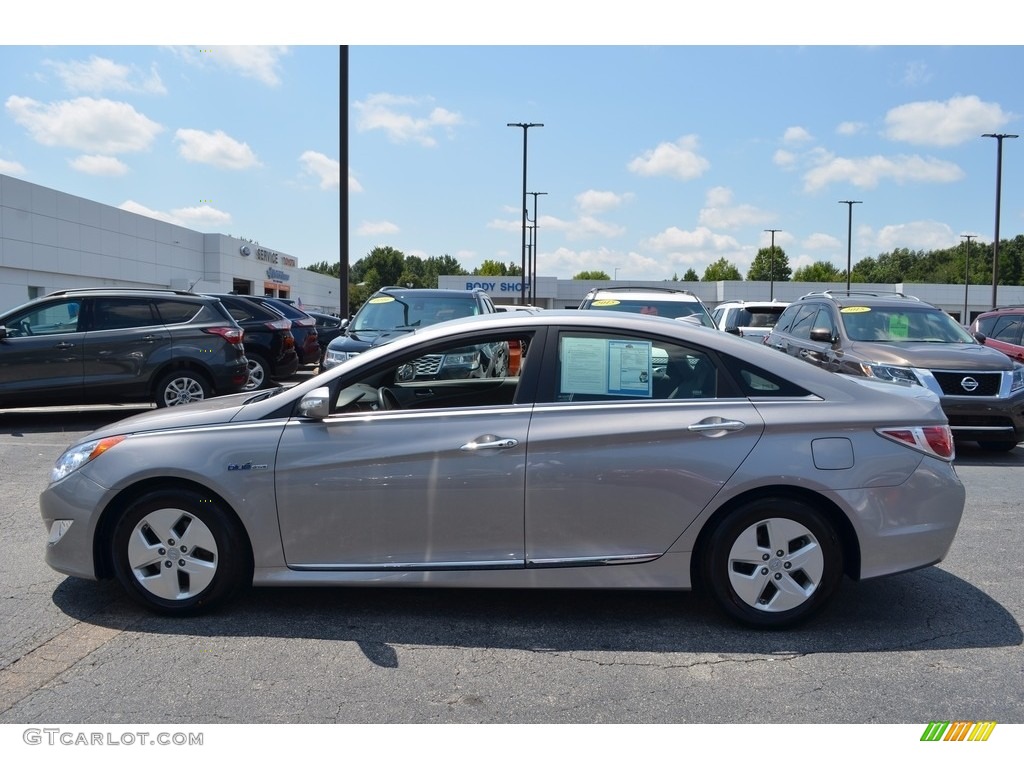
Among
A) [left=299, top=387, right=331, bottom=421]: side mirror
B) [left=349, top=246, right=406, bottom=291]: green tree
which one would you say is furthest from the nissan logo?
[left=349, top=246, right=406, bottom=291]: green tree

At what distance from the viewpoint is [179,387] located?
10961 millimetres

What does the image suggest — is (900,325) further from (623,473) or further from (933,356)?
(623,473)

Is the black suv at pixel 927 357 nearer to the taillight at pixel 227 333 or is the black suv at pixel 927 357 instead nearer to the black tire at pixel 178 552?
the black tire at pixel 178 552

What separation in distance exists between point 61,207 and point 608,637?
37.7m

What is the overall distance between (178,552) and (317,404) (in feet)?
3.41

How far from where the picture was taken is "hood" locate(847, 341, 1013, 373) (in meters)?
9.24

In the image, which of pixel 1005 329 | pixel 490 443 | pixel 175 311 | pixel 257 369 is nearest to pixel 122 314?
pixel 175 311

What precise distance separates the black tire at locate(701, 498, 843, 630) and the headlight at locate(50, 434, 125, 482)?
3.11 metres

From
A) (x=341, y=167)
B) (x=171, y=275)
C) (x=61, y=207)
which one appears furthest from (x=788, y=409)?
(x=171, y=275)

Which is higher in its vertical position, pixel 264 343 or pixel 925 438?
pixel 264 343

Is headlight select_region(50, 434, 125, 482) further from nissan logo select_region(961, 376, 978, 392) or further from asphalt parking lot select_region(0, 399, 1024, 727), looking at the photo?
nissan logo select_region(961, 376, 978, 392)

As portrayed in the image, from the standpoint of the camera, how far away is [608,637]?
13.5 feet

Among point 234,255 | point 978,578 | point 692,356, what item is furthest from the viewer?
point 234,255

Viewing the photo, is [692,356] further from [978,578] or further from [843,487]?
[978,578]
